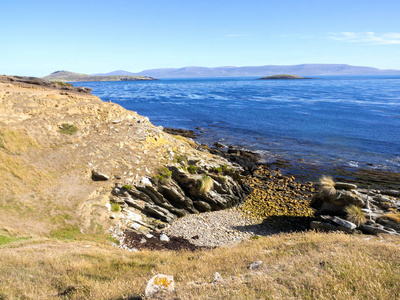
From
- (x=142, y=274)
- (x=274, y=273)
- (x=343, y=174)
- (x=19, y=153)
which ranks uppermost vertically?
(x=19, y=153)

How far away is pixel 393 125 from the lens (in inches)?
2413

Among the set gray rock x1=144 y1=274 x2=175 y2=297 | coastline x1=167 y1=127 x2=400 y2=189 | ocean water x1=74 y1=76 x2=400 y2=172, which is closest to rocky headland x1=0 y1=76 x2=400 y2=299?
gray rock x1=144 y1=274 x2=175 y2=297

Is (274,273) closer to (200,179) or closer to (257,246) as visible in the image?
(257,246)

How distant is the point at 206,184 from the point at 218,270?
1552 centimetres

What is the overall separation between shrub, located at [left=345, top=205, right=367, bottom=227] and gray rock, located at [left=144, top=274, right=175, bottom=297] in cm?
1846

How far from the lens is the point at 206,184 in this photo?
26.4m

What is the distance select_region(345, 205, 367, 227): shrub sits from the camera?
21391mm

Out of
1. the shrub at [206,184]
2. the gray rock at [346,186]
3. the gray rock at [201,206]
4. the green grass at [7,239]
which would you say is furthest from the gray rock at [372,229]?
the green grass at [7,239]

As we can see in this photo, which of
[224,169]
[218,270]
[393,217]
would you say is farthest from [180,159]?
[393,217]

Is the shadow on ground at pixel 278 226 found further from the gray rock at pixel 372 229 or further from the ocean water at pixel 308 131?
the ocean water at pixel 308 131

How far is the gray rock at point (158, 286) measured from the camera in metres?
8.25

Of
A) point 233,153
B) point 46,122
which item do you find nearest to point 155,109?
point 233,153

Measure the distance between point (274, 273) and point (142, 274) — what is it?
5.54 meters

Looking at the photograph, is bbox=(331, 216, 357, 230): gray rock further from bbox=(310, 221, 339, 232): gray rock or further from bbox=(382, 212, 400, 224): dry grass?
bbox=(382, 212, 400, 224): dry grass
